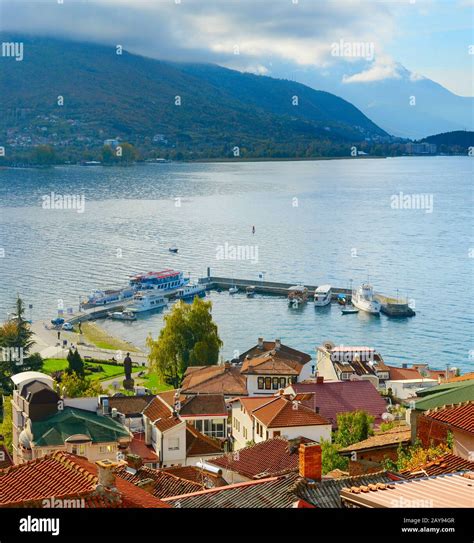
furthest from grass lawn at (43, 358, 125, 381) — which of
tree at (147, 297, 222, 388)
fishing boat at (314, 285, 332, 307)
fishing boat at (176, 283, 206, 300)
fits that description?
fishing boat at (176, 283, 206, 300)

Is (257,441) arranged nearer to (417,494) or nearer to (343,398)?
(343,398)

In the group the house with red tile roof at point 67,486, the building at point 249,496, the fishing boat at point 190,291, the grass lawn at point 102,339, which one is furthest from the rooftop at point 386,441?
the fishing boat at point 190,291

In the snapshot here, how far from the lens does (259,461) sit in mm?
14039

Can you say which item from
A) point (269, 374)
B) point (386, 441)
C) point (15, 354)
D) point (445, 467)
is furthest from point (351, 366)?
point (445, 467)

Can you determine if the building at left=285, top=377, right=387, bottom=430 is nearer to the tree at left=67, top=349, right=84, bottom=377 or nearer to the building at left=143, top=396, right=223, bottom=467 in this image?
the building at left=143, top=396, right=223, bottom=467

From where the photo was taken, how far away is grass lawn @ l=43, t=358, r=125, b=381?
33844 mm

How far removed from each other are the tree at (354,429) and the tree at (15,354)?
15.2 meters

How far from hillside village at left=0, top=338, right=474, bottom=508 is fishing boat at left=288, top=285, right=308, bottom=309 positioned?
20.3 metres

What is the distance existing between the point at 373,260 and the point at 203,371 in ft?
145

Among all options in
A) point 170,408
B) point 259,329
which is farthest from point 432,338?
point 170,408

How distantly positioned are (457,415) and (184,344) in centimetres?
2192

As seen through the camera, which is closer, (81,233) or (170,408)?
(170,408)

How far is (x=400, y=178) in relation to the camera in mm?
155125
